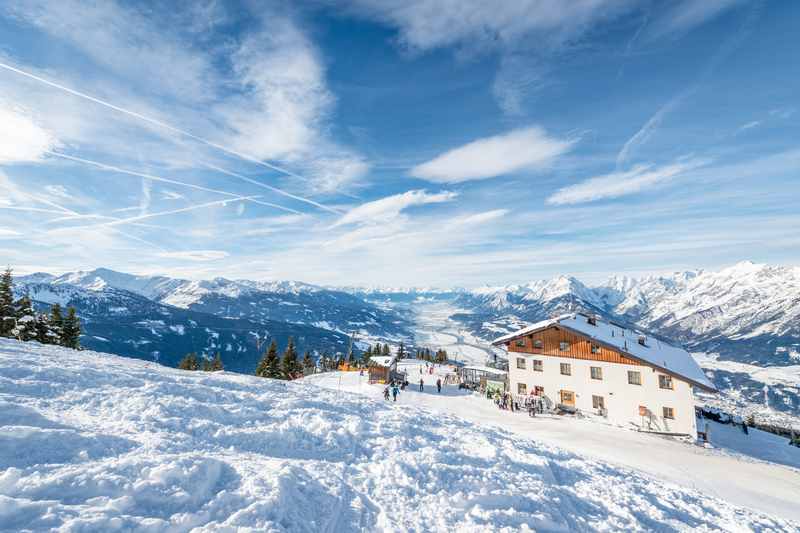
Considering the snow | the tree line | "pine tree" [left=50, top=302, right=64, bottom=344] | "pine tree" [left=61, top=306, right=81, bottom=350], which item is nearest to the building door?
the snow

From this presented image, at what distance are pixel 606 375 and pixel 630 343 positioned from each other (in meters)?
5.80

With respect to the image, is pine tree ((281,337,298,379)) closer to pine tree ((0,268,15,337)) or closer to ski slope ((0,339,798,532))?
pine tree ((0,268,15,337))

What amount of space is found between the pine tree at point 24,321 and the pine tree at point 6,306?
0.50m

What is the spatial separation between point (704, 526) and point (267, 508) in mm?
12721

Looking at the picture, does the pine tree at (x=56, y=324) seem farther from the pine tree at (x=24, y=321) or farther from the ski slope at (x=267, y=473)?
the ski slope at (x=267, y=473)

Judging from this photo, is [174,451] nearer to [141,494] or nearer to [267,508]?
[141,494]

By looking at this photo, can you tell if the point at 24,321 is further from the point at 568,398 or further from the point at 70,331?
the point at 568,398

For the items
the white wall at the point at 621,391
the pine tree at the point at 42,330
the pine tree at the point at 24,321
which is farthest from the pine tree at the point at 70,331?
the white wall at the point at 621,391

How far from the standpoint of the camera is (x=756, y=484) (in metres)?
18.0

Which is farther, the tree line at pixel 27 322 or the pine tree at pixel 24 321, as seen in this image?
the pine tree at pixel 24 321

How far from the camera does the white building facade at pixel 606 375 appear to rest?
101 feet

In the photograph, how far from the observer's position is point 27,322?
44.6 m

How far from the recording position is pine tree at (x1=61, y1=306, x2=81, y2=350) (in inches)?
1933

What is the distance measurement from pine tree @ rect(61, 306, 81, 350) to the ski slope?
4310cm
